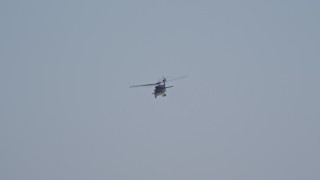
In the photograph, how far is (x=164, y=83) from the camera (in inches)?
2968

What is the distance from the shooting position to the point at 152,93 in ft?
245

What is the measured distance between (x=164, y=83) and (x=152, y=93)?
2793mm
